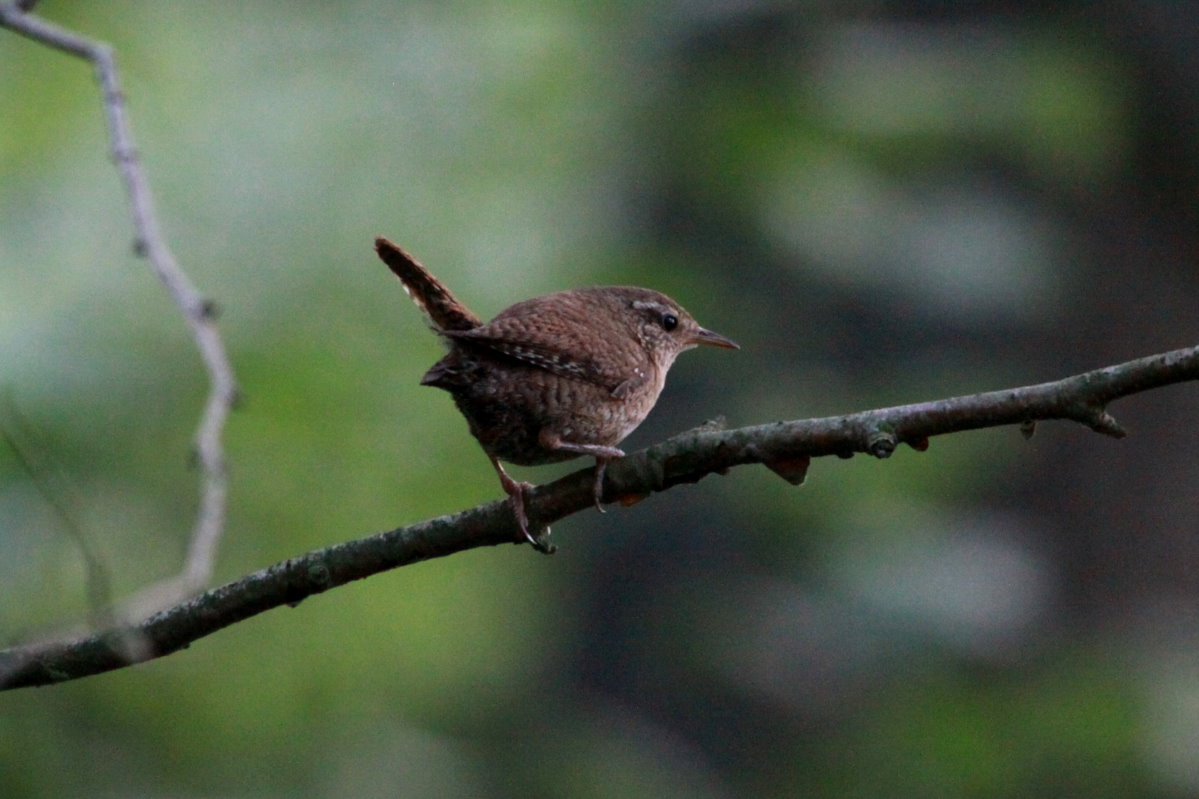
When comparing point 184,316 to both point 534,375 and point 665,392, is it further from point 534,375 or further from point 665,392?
point 665,392

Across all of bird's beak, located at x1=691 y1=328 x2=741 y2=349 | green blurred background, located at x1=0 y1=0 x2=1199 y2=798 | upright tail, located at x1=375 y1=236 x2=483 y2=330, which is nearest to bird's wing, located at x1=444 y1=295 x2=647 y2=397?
upright tail, located at x1=375 y1=236 x2=483 y2=330

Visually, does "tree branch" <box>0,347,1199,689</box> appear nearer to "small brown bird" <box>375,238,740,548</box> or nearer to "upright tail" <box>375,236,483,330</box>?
"small brown bird" <box>375,238,740,548</box>

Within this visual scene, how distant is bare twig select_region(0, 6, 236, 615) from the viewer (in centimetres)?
236

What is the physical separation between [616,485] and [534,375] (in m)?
0.80

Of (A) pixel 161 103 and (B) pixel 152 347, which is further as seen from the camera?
(A) pixel 161 103

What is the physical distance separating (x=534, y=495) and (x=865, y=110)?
4.12m

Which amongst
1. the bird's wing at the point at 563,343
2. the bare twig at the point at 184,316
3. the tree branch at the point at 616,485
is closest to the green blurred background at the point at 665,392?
the bare twig at the point at 184,316

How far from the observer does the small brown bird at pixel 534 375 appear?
10.1 feet

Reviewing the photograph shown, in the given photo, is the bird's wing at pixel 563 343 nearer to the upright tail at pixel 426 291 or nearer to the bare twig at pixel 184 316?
the upright tail at pixel 426 291

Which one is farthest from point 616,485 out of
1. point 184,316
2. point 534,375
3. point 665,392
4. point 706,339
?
point 665,392

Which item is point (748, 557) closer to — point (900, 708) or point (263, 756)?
point (900, 708)

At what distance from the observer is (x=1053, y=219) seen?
294 inches

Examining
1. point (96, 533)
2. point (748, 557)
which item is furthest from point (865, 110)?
point (96, 533)

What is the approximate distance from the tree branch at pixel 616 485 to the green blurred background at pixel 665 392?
843mm
